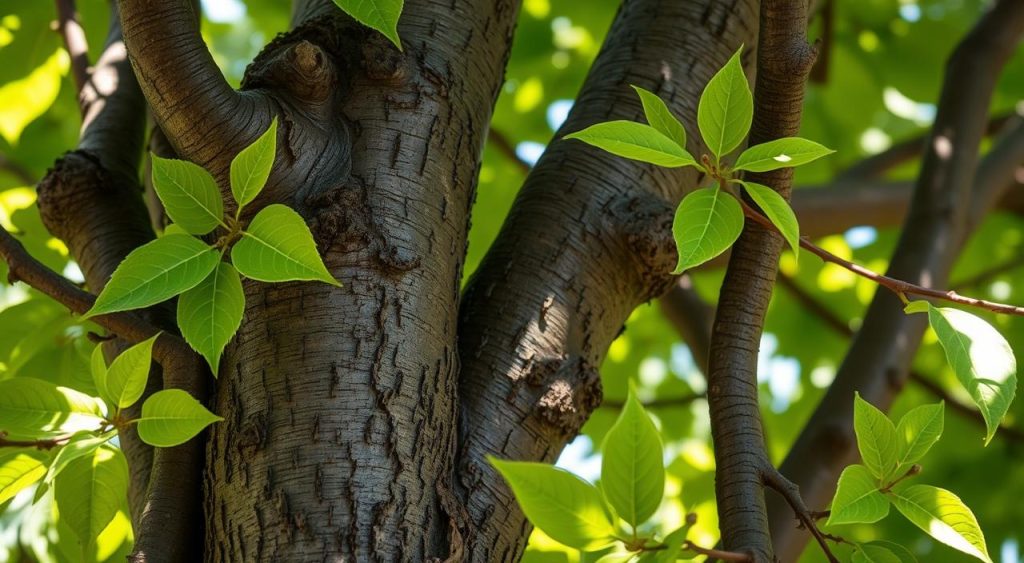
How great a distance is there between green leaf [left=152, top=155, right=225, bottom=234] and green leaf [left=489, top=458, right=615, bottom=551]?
38 centimetres

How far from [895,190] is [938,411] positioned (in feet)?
5.62

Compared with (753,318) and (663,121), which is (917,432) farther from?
(663,121)

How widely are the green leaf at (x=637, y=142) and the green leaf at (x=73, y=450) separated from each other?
52cm

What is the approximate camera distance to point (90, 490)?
105 cm

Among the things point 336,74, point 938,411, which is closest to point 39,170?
point 336,74

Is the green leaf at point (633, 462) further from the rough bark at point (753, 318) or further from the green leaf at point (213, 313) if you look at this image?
the green leaf at point (213, 313)

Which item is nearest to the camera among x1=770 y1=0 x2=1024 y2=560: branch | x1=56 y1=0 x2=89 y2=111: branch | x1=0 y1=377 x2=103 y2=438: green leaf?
x1=0 y1=377 x2=103 y2=438: green leaf

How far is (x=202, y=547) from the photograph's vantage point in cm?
105

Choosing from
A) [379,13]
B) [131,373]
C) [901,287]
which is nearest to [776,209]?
[901,287]

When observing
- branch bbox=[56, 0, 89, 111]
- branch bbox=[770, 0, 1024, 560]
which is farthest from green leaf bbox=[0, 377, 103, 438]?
branch bbox=[770, 0, 1024, 560]

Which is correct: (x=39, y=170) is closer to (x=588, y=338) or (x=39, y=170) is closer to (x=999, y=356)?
(x=588, y=338)

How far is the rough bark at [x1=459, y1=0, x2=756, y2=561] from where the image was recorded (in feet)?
3.65

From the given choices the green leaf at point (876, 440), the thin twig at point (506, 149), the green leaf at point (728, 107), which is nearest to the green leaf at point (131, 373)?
the green leaf at point (728, 107)

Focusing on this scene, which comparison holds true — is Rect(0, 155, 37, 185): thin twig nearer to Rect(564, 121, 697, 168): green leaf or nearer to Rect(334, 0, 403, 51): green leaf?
Rect(334, 0, 403, 51): green leaf
